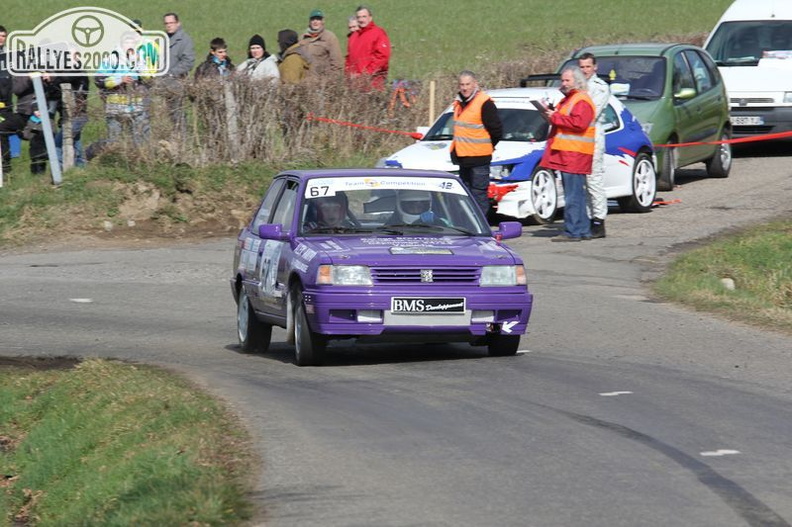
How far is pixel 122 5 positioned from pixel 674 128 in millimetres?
46653

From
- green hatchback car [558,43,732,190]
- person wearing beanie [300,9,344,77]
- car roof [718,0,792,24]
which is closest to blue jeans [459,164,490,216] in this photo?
green hatchback car [558,43,732,190]

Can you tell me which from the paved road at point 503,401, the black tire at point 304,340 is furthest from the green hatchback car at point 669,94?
the black tire at point 304,340

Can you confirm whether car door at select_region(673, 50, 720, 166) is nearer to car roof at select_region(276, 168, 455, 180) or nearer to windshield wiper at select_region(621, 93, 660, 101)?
windshield wiper at select_region(621, 93, 660, 101)

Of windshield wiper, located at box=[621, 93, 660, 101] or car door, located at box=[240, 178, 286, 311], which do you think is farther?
windshield wiper, located at box=[621, 93, 660, 101]

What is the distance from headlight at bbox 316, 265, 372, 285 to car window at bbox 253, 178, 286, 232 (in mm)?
2099

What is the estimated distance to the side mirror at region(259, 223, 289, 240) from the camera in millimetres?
12234

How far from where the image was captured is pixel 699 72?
23922mm

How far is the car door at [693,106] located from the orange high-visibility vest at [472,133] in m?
5.05

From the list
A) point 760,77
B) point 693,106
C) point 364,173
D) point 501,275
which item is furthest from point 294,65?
point 501,275

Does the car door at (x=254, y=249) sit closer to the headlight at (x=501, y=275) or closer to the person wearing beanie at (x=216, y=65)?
the headlight at (x=501, y=275)

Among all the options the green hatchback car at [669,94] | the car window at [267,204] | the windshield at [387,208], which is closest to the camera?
the windshield at [387,208]

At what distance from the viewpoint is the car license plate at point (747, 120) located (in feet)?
84.5

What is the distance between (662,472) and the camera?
7.73 m

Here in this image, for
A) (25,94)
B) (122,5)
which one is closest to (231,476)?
(25,94)
